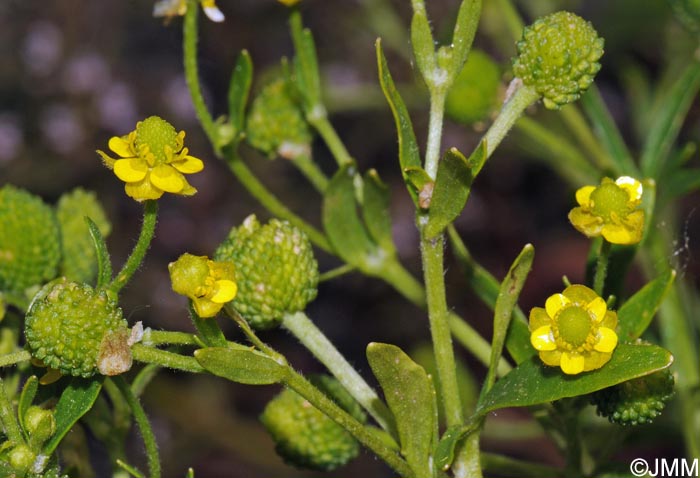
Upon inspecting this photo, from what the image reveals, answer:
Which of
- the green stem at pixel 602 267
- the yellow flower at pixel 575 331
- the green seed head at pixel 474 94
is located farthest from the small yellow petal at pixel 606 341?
the green seed head at pixel 474 94

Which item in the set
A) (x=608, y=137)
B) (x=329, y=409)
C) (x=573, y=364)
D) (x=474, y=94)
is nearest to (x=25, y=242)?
(x=329, y=409)

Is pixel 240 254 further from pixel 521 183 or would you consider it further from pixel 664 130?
pixel 521 183

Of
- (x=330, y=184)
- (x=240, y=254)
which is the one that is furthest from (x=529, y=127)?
(x=240, y=254)

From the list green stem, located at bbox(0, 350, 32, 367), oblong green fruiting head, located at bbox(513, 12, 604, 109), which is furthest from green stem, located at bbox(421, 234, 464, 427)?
green stem, located at bbox(0, 350, 32, 367)

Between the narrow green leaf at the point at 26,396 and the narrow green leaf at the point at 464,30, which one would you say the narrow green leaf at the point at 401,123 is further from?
the narrow green leaf at the point at 26,396

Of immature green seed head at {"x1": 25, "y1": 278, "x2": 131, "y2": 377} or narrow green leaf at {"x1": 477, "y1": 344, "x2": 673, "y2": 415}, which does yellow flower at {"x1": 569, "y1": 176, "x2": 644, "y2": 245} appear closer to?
narrow green leaf at {"x1": 477, "y1": 344, "x2": 673, "y2": 415}
